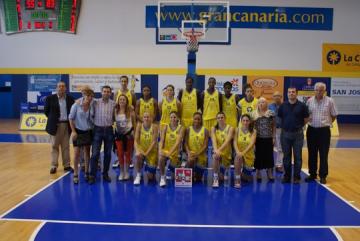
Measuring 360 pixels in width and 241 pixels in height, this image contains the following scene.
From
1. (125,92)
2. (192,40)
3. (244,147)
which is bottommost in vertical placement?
(244,147)

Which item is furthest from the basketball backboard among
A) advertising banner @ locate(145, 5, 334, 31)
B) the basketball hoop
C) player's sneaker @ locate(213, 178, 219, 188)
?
player's sneaker @ locate(213, 178, 219, 188)

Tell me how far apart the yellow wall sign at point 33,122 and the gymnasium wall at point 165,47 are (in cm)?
292

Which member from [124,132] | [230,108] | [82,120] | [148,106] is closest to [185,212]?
[124,132]

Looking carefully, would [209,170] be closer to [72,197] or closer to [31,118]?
[72,197]

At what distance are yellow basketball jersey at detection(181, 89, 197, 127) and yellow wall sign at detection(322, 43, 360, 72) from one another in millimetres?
9585

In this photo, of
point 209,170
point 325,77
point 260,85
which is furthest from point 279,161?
point 325,77

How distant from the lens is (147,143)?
629cm

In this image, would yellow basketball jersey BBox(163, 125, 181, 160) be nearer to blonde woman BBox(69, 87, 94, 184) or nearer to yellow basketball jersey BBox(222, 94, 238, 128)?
blonde woman BBox(69, 87, 94, 184)

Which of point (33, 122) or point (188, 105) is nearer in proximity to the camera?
point (188, 105)

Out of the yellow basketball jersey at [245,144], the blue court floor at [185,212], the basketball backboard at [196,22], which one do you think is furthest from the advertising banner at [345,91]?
the yellow basketball jersey at [245,144]

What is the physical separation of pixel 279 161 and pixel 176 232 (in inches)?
149

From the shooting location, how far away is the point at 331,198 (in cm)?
559

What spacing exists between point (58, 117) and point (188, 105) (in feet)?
7.96

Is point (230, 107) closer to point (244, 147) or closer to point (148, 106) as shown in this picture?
point (244, 147)
